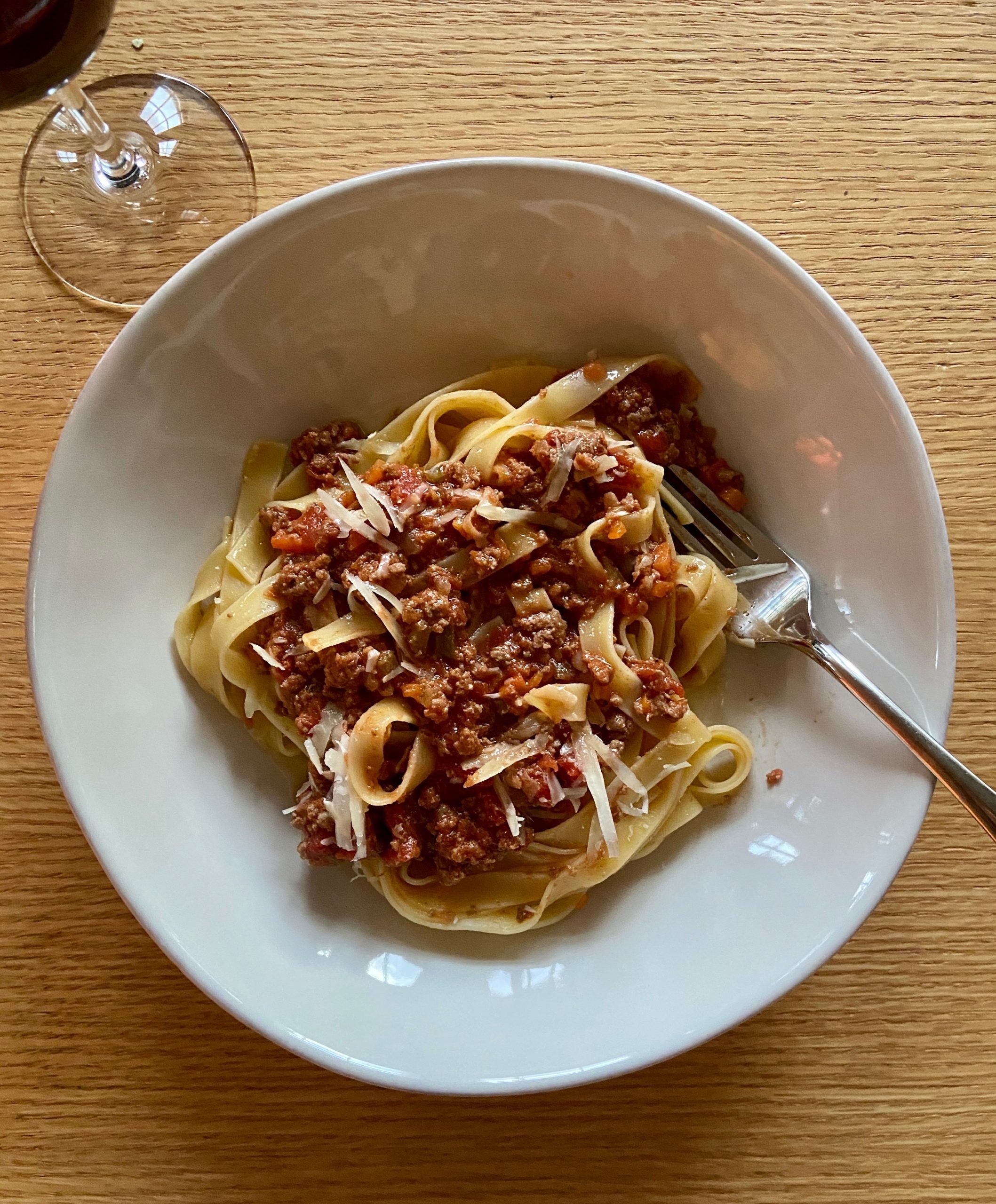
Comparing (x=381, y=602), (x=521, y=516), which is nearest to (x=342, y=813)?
(x=381, y=602)

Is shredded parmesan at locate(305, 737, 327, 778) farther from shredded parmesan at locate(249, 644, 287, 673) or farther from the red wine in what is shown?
the red wine

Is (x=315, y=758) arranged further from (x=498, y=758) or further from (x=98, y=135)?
(x=98, y=135)

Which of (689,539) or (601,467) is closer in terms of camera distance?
(601,467)

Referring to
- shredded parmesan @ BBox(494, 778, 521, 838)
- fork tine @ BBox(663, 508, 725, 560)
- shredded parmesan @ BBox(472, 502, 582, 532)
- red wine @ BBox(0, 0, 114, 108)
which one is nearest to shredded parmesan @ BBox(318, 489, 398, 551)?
shredded parmesan @ BBox(472, 502, 582, 532)

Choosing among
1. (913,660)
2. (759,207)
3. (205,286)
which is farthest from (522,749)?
(759,207)

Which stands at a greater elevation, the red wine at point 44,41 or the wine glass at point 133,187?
the red wine at point 44,41

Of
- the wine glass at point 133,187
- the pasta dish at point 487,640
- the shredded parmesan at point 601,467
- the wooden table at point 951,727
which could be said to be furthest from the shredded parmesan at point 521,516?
Answer: the wine glass at point 133,187

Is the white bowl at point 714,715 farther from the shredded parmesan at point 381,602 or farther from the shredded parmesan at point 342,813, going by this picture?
the shredded parmesan at point 381,602
